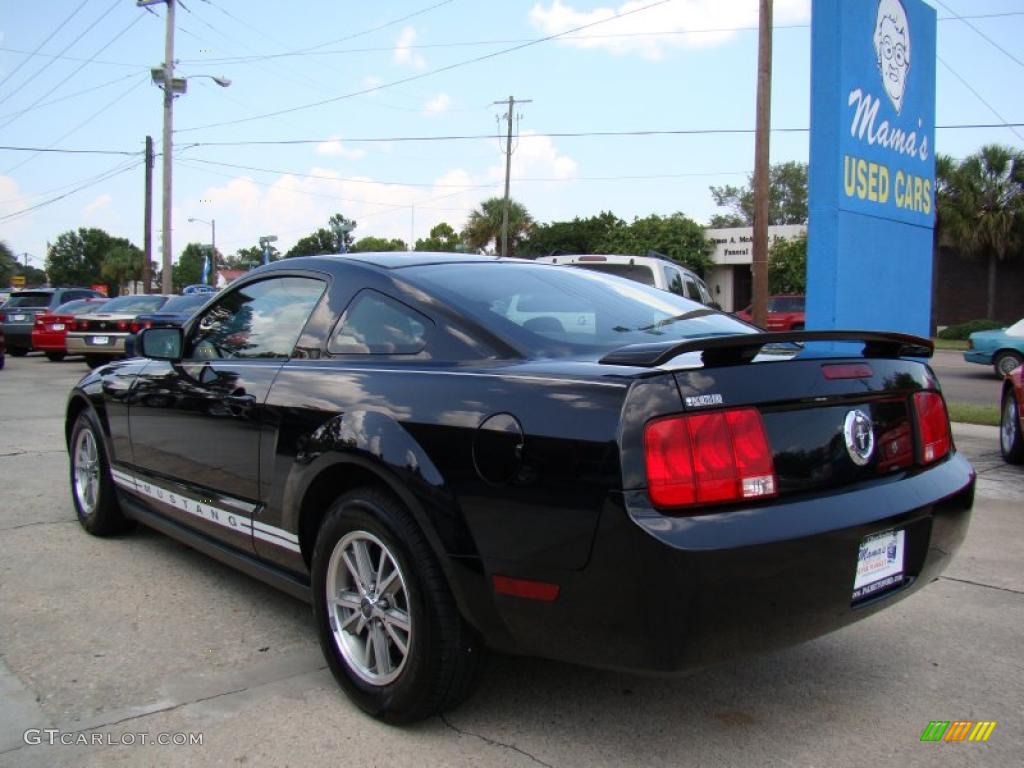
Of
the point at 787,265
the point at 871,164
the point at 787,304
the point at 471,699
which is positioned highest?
the point at 787,265

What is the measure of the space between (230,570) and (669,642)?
2.88 m

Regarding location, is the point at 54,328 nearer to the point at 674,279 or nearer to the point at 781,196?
the point at 674,279

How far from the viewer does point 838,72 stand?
323 inches

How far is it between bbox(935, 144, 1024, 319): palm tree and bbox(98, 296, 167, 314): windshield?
2910 centimetres

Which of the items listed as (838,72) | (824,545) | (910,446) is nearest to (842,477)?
(824,545)

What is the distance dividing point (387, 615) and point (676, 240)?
3996cm

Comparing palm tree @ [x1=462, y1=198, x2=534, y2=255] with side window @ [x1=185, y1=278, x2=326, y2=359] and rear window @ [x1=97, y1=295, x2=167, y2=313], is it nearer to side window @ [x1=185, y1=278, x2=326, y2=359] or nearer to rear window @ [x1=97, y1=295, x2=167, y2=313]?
Result: rear window @ [x1=97, y1=295, x2=167, y2=313]

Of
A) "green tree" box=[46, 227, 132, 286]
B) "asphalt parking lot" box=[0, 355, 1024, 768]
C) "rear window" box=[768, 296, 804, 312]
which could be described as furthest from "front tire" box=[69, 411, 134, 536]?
"green tree" box=[46, 227, 132, 286]

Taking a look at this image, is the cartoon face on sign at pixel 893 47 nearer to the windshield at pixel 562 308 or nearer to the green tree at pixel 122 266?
the windshield at pixel 562 308

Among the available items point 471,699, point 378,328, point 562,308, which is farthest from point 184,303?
point 471,699

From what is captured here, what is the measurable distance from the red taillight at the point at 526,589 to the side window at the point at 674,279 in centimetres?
715

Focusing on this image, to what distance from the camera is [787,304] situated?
2456 centimetres

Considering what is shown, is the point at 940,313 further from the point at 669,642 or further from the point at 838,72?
the point at 669,642

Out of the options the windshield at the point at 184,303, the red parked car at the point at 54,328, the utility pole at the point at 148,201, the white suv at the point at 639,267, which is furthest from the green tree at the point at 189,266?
the white suv at the point at 639,267
